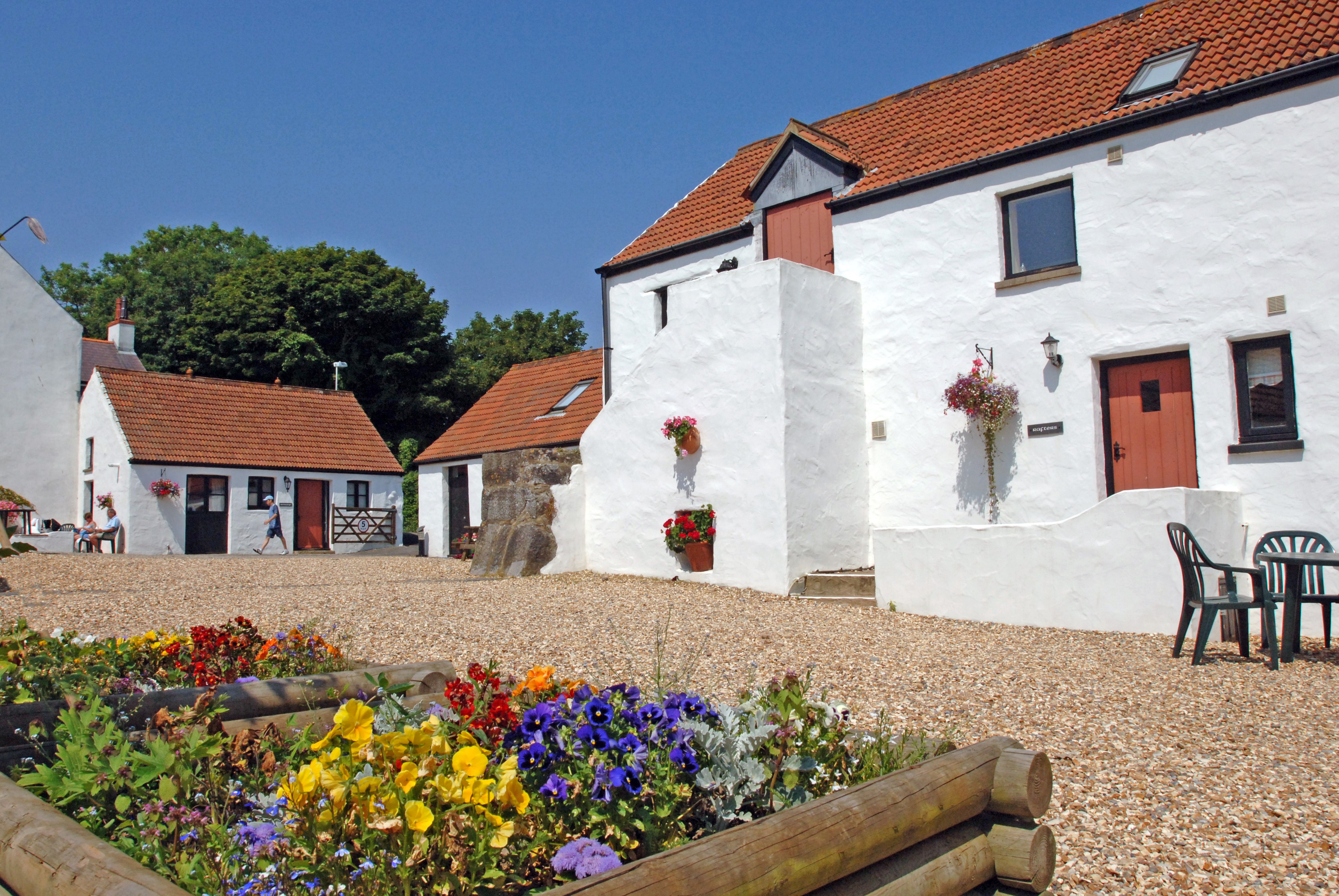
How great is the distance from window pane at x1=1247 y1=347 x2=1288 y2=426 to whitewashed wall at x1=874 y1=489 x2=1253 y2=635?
88 centimetres

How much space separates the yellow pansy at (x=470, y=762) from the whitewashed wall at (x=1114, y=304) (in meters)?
9.31

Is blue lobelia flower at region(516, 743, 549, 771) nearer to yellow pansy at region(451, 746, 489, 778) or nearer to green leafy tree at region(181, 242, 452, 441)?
yellow pansy at region(451, 746, 489, 778)

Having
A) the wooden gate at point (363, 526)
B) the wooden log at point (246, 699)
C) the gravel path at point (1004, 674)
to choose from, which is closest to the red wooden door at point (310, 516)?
the wooden gate at point (363, 526)

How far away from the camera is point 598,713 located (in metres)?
2.79

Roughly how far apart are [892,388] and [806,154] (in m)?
3.83

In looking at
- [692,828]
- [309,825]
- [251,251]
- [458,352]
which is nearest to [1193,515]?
[692,828]

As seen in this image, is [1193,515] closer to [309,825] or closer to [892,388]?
[892,388]

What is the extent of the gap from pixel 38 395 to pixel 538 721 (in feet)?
96.5

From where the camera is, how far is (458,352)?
179 feet

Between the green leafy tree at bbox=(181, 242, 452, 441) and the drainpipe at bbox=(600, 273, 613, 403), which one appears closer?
the drainpipe at bbox=(600, 273, 613, 403)

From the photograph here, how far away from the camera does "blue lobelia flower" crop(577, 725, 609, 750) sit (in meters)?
2.71

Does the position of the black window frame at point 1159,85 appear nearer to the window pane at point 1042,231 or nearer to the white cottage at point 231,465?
the window pane at point 1042,231

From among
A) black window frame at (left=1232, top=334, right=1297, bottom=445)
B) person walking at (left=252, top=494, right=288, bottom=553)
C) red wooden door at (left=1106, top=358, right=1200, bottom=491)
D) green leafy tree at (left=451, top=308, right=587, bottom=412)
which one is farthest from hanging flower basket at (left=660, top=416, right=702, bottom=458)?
green leafy tree at (left=451, top=308, right=587, bottom=412)

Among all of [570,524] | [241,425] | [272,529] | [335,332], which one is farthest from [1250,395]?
[335,332]
